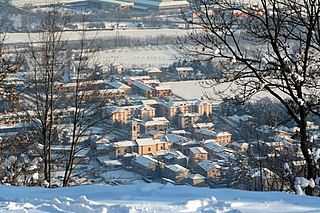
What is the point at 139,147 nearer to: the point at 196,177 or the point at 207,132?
the point at 207,132

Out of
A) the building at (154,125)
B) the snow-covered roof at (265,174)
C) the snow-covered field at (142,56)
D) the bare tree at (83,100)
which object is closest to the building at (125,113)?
the building at (154,125)

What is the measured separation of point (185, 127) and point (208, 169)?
6.66ft

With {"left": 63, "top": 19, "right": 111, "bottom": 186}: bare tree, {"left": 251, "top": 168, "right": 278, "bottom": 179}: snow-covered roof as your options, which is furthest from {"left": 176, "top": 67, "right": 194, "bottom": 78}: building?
{"left": 251, "top": 168, "right": 278, "bottom": 179}: snow-covered roof

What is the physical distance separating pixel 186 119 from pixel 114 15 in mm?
9600

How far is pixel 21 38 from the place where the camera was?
36.4 feet

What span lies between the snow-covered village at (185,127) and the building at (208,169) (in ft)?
0.05

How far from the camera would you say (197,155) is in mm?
5246

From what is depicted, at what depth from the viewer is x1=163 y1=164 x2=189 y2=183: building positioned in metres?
4.54

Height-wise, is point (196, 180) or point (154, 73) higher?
point (154, 73)

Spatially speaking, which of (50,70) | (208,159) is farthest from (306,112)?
(208,159)

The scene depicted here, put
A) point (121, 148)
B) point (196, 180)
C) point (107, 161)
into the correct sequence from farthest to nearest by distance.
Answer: point (121, 148)
point (107, 161)
point (196, 180)

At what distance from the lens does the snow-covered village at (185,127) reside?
182 centimetres

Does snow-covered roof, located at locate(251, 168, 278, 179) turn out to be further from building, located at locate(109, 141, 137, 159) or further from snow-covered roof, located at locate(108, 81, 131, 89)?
snow-covered roof, located at locate(108, 81, 131, 89)

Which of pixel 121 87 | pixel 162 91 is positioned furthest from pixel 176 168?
pixel 162 91
